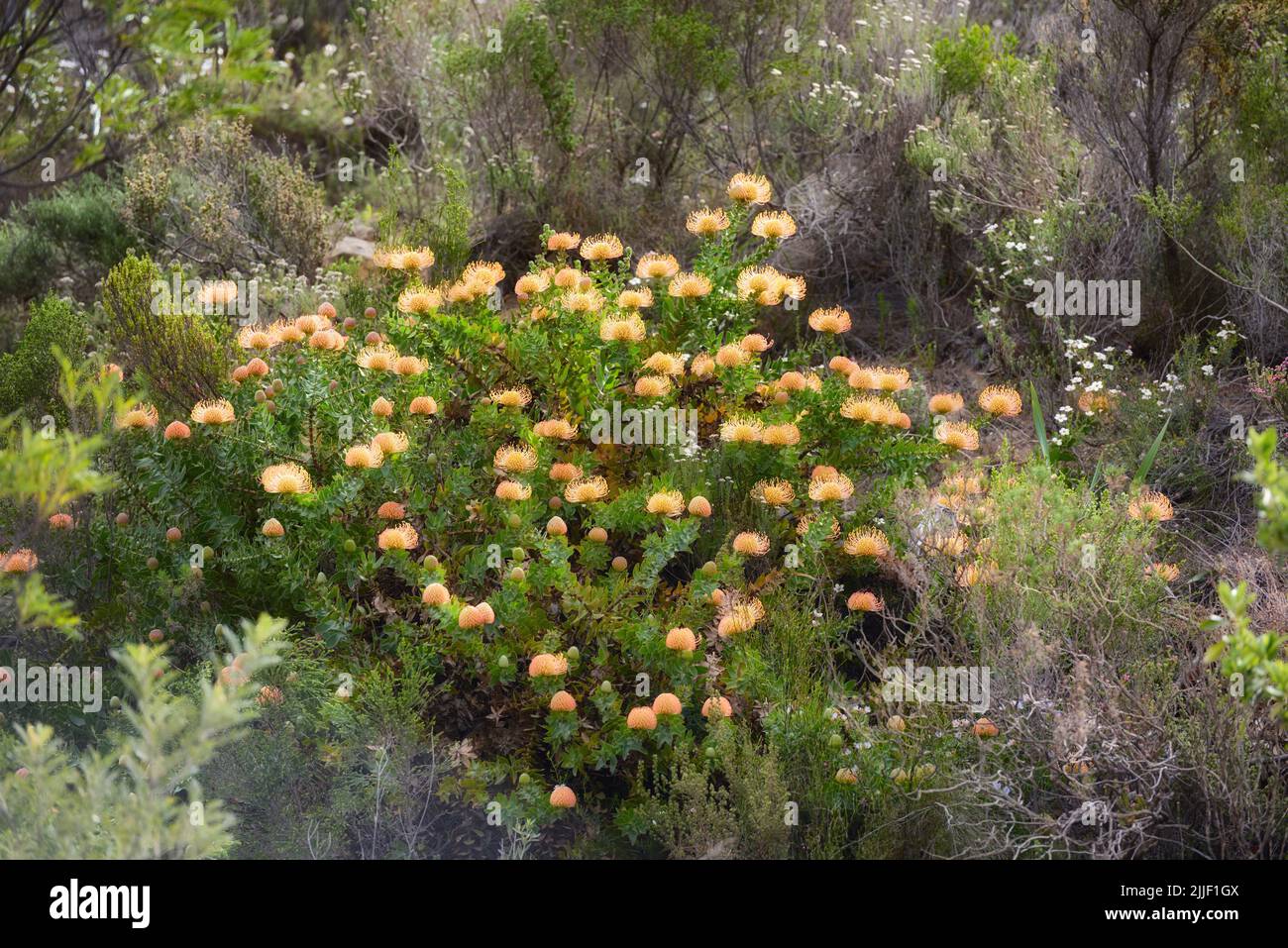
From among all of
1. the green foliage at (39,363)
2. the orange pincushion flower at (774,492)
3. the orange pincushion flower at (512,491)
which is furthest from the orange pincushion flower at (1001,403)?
the green foliage at (39,363)

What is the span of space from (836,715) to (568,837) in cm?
84

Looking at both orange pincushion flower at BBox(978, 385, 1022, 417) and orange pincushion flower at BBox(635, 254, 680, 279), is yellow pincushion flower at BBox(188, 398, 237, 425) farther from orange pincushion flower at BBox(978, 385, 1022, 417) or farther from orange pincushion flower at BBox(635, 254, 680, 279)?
orange pincushion flower at BBox(978, 385, 1022, 417)

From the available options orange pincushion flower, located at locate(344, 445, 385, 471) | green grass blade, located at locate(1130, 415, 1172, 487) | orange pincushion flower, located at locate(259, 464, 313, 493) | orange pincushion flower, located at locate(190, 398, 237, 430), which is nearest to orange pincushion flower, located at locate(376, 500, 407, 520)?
orange pincushion flower, located at locate(344, 445, 385, 471)

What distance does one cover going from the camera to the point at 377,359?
13.9 feet

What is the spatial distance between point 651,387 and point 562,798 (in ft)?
4.91

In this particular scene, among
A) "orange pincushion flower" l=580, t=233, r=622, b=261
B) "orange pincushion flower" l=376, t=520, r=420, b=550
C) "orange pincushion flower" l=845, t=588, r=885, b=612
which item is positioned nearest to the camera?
"orange pincushion flower" l=376, t=520, r=420, b=550

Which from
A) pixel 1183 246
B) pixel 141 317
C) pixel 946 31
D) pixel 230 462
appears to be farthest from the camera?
pixel 946 31

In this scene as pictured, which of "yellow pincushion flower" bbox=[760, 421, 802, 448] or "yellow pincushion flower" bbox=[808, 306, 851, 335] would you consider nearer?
"yellow pincushion flower" bbox=[760, 421, 802, 448]

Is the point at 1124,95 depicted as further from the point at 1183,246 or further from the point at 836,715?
the point at 836,715

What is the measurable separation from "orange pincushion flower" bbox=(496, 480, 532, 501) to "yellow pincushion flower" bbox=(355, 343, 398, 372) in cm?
63

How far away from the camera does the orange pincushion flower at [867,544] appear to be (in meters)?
4.13

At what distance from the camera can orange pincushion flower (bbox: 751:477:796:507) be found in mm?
4281

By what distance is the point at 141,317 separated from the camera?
4.96 metres

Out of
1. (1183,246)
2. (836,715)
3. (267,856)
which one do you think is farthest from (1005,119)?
(267,856)
